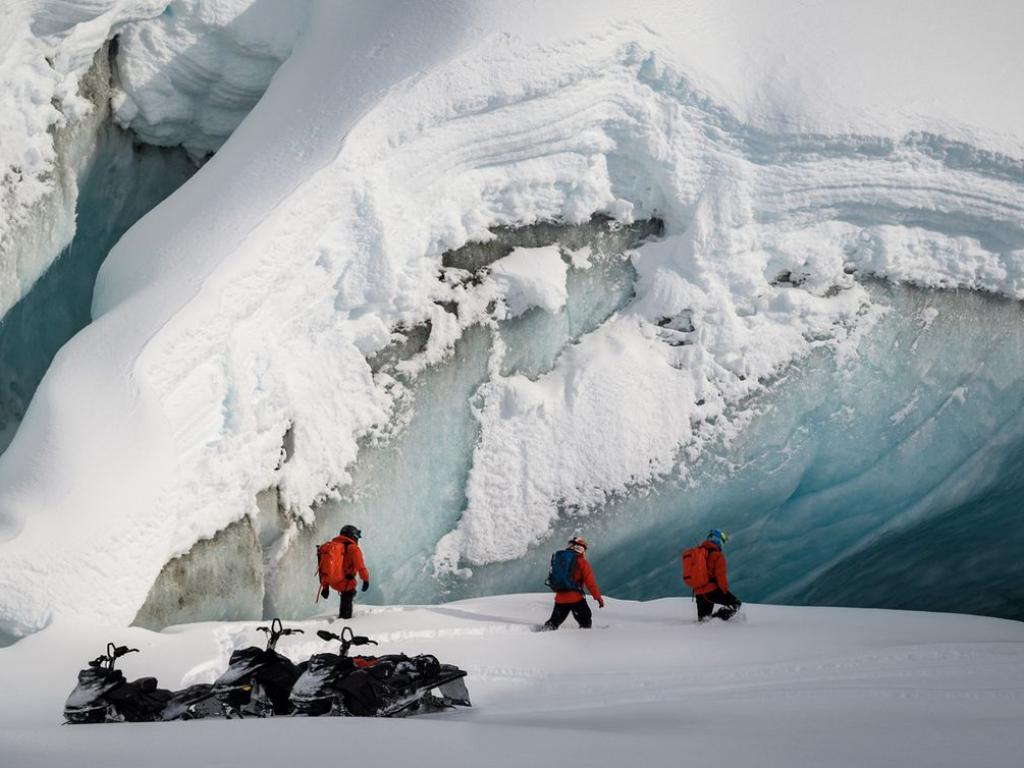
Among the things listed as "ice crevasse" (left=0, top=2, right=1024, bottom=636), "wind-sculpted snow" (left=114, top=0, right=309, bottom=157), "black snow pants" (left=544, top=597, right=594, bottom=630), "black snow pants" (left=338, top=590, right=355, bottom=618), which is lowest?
"black snow pants" (left=544, top=597, right=594, bottom=630)

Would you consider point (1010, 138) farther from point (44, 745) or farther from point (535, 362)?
point (44, 745)

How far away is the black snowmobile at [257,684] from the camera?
5.79 m

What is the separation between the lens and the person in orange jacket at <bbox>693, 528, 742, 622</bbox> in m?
7.99

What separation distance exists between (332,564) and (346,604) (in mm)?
325

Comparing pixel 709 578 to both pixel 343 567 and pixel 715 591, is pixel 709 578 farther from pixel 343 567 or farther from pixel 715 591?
pixel 343 567

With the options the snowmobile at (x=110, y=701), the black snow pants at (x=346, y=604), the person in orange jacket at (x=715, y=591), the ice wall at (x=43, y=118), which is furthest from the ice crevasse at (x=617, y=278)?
the snowmobile at (x=110, y=701)

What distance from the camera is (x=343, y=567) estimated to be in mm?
8008

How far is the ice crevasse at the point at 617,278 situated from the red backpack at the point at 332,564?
0.68 meters

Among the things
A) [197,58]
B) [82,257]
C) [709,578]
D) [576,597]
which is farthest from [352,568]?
[197,58]

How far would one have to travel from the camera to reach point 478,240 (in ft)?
30.9

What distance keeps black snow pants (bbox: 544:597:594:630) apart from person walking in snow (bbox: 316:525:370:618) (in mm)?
1284

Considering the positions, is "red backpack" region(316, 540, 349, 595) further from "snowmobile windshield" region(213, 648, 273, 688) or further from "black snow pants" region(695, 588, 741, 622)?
"black snow pants" region(695, 588, 741, 622)

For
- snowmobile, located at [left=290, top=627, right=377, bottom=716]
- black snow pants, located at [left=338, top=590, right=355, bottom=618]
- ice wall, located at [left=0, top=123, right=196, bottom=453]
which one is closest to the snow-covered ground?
black snow pants, located at [left=338, top=590, right=355, bottom=618]

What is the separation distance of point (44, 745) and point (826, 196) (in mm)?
7366
